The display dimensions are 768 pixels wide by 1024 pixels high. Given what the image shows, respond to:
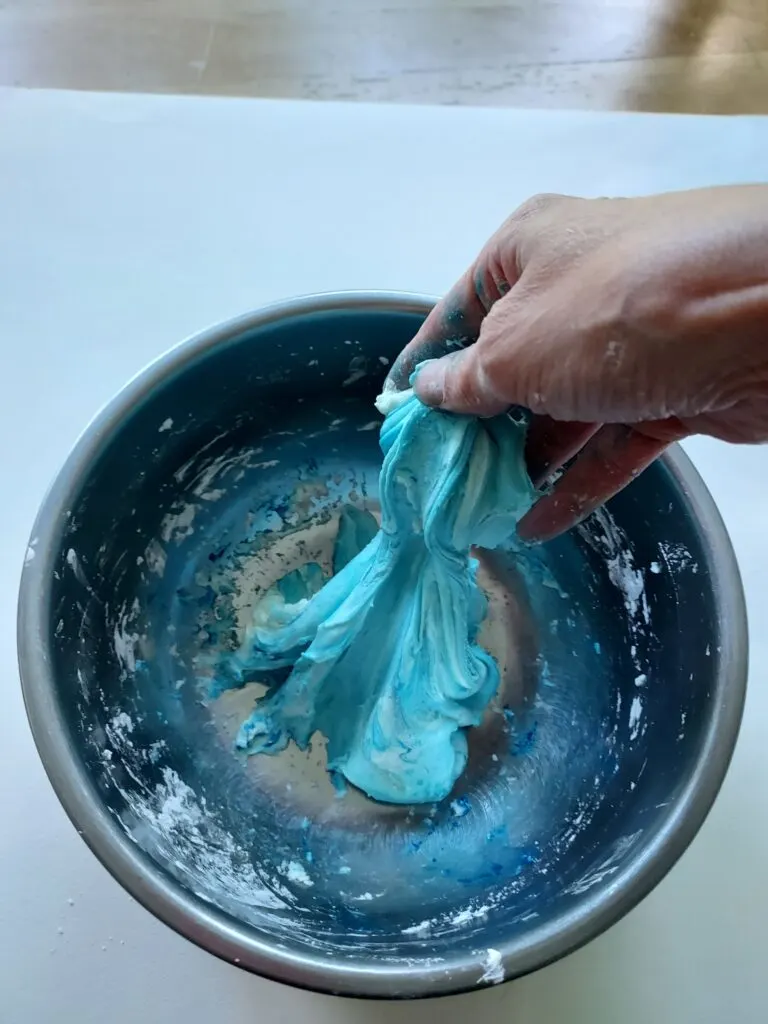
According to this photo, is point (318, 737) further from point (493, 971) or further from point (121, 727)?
point (493, 971)

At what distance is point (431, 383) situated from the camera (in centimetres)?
76

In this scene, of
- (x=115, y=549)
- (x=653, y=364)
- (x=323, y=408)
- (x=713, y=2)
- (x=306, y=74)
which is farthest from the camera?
(x=713, y=2)

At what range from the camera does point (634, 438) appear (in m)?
0.85

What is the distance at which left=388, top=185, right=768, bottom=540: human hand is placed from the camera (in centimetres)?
54

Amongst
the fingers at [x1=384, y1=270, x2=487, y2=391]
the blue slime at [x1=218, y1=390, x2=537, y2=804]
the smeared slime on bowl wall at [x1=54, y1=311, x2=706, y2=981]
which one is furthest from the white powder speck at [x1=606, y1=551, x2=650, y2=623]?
the fingers at [x1=384, y1=270, x2=487, y2=391]

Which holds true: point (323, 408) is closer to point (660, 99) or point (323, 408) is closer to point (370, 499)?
point (370, 499)

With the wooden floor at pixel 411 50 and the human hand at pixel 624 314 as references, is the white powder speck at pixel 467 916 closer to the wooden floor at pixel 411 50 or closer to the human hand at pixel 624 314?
the human hand at pixel 624 314

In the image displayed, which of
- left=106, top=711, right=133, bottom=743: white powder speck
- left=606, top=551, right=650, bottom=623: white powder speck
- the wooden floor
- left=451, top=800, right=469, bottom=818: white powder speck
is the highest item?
the wooden floor

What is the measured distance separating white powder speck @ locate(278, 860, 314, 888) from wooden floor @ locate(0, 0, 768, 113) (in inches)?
50.1

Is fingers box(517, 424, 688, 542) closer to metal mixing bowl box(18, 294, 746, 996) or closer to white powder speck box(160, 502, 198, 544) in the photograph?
metal mixing bowl box(18, 294, 746, 996)

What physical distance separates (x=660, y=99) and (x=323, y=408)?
36.9 inches

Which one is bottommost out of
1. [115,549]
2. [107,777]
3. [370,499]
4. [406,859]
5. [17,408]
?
[406,859]

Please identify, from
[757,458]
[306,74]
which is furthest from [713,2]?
[757,458]

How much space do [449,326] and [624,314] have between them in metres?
0.27
